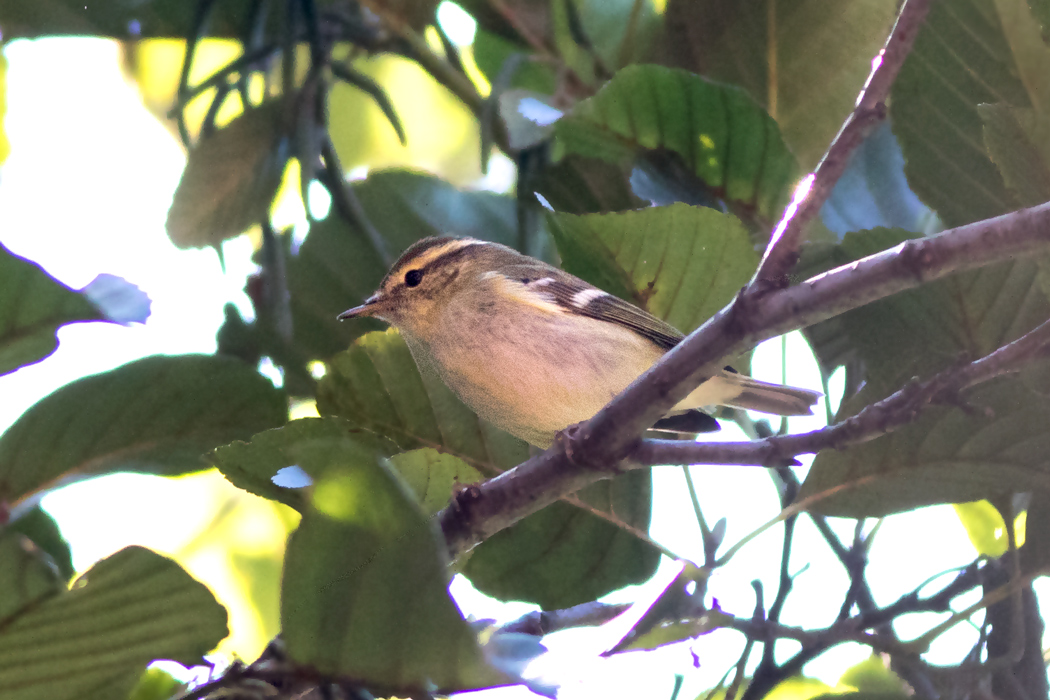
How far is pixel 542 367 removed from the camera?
1.35 meters

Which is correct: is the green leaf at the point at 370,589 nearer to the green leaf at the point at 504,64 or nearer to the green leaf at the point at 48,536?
the green leaf at the point at 48,536

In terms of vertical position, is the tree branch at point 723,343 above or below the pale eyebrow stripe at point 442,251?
below

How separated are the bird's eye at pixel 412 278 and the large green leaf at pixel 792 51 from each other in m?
0.51

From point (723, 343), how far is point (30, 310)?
0.70 meters

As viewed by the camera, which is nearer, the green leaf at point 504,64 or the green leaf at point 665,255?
the green leaf at point 665,255

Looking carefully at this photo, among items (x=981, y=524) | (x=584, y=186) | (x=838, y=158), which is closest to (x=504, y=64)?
(x=584, y=186)

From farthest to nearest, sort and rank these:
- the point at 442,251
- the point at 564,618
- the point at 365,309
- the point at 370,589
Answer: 1. the point at 442,251
2. the point at 365,309
3. the point at 564,618
4. the point at 370,589

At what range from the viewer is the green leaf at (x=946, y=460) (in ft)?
3.13

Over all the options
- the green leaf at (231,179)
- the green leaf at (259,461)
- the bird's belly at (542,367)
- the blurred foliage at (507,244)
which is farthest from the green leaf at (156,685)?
the green leaf at (231,179)

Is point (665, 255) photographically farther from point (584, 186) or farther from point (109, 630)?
point (109, 630)

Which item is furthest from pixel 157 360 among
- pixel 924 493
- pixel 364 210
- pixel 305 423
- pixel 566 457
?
pixel 924 493

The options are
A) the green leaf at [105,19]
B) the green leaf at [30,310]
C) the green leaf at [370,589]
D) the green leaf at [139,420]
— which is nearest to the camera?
the green leaf at [370,589]

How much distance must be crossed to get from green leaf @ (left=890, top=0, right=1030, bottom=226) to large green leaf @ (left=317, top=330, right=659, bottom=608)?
1.68ft

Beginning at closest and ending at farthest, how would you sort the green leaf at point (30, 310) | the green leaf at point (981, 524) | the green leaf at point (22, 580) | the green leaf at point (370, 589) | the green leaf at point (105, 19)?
the green leaf at point (370, 589) → the green leaf at point (22, 580) → the green leaf at point (30, 310) → the green leaf at point (981, 524) → the green leaf at point (105, 19)
